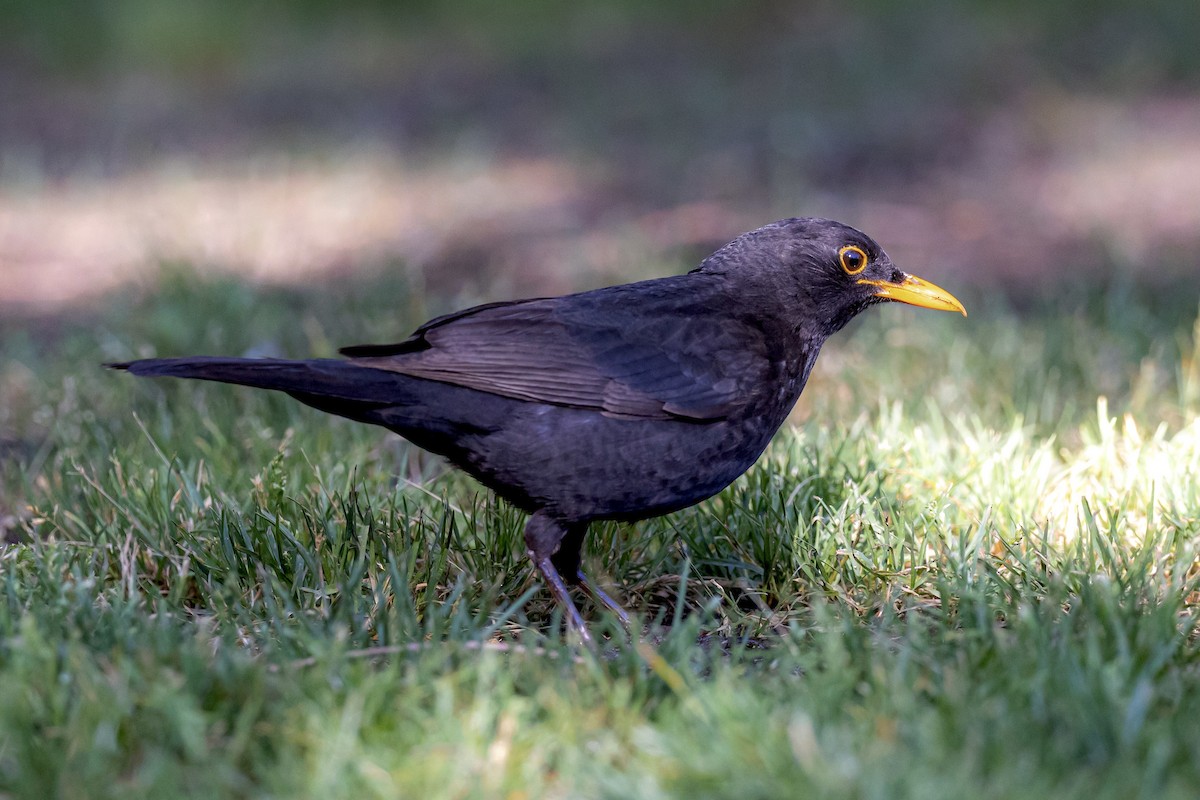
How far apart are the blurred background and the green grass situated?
5.51 ft

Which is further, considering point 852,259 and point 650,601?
point 852,259

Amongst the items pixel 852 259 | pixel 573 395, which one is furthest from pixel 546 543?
pixel 852 259

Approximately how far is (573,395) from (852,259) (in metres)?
1.03

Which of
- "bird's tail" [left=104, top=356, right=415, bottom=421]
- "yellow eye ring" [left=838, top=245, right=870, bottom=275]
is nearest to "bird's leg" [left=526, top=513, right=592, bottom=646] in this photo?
"bird's tail" [left=104, top=356, right=415, bottom=421]

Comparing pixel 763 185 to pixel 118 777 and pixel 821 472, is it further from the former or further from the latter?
pixel 118 777

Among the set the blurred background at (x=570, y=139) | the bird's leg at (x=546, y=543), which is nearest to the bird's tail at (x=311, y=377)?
the bird's leg at (x=546, y=543)

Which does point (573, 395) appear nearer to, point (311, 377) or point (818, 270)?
point (311, 377)

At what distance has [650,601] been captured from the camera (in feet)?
12.4

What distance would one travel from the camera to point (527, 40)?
13062 millimetres

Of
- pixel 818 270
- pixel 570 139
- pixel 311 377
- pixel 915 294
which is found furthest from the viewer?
pixel 570 139

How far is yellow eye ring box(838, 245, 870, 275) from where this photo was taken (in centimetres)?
400

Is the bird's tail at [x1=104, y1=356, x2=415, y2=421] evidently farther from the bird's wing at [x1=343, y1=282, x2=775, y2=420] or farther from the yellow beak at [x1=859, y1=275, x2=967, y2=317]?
the yellow beak at [x1=859, y1=275, x2=967, y2=317]

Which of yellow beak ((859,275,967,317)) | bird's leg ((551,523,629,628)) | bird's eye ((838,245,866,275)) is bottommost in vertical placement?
bird's leg ((551,523,629,628))

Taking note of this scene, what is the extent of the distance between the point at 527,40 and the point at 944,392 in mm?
9045
